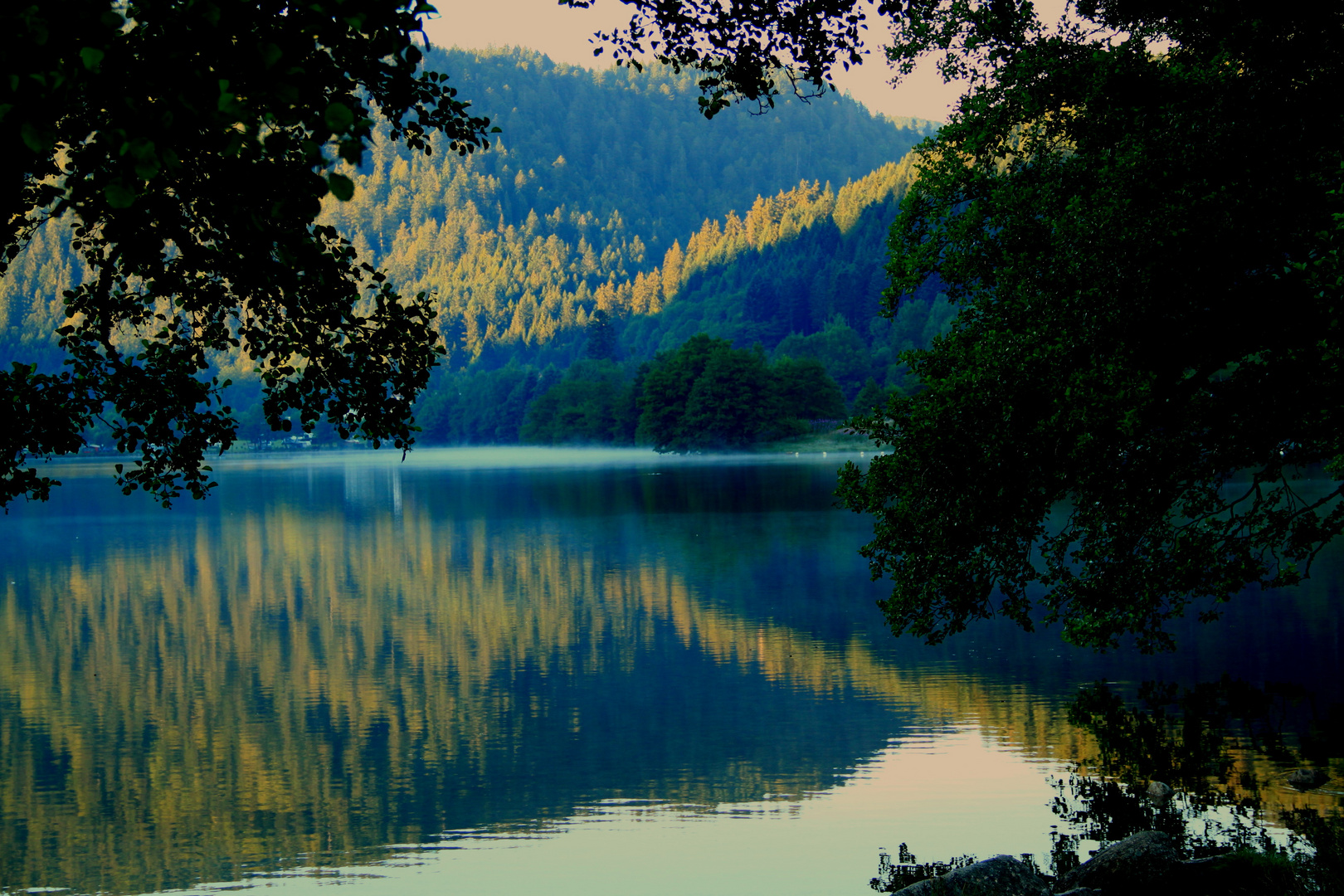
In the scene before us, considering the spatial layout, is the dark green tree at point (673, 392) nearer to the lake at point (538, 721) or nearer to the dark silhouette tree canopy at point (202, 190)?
the lake at point (538, 721)

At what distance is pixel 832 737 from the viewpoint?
1791 cm

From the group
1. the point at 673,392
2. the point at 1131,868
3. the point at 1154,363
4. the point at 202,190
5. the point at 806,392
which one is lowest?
the point at 1131,868

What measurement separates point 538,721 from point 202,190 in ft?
41.8

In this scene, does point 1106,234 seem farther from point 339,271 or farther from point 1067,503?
point 1067,503

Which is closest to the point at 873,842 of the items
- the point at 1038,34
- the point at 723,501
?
the point at 1038,34

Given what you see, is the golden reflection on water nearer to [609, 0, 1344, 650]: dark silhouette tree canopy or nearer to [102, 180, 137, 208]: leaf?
[609, 0, 1344, 650]: dark silhouette tree canopy

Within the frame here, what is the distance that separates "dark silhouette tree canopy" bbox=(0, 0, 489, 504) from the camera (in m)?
4.45

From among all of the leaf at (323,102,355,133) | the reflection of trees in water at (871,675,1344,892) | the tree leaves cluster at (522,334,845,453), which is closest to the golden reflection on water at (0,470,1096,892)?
the reflection of trees in water at (871,675,1344,892)

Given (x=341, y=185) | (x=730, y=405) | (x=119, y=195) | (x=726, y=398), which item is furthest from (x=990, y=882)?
(x=730, y=405)

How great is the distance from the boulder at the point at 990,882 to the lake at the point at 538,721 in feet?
6.21

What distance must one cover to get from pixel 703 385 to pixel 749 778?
128 metres

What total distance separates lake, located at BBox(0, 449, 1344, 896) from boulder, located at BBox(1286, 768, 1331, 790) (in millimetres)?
222

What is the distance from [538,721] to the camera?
19781 millimetres

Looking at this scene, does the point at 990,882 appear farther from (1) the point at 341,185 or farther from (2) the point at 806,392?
(2) the point at 806,392
